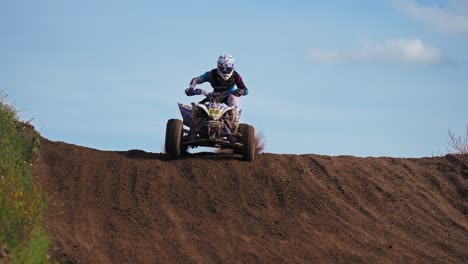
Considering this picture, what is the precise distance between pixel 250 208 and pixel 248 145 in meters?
2.90

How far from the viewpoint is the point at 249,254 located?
558 inches

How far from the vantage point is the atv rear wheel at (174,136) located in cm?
1947

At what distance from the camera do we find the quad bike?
19.5 metres

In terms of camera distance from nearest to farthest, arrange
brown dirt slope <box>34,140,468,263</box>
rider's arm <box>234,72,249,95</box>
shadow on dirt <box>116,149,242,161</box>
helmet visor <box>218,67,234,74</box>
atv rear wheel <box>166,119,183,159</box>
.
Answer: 1. brown dirt slope <box>34,140,468,263</box>
2. atv rear wheel <box>166,119,183,159</box>
3. shadow on dirt <box>116,149,242,161</box>
4. helmet visor <box>218,67,234,74</box>
5. rider's arm <box>234,72,249,95</box>

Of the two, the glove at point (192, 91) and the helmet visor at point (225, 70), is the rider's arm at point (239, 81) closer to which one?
the helmet visor at point (225, 70)

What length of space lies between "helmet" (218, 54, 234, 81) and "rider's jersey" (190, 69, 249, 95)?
0.16 metres

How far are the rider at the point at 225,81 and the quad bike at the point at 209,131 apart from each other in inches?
17.3

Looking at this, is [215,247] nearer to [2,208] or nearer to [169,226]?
[169,226]

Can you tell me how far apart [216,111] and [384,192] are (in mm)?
3880

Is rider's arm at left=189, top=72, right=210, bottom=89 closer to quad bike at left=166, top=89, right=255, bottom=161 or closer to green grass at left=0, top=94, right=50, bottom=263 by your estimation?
quad bike at left=166, top=89, right=255, bottom=161

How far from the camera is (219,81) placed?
2089 centimetres

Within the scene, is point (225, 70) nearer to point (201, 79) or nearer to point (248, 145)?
point (201, 79)

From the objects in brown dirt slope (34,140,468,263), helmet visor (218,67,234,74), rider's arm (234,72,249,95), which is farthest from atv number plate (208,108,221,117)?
rider's arm (234,72,249,95)

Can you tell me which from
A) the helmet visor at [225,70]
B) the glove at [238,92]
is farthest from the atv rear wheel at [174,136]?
the helmet visor at [225,70]
